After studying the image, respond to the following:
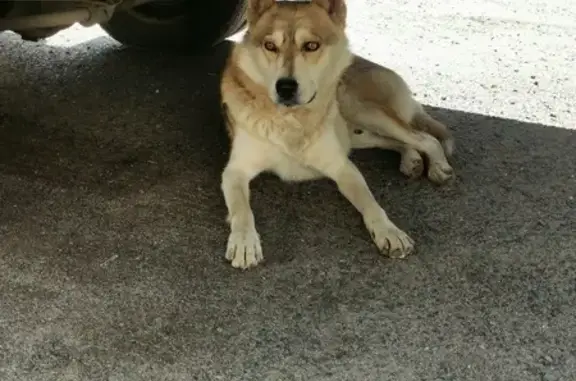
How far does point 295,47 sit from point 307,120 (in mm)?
337

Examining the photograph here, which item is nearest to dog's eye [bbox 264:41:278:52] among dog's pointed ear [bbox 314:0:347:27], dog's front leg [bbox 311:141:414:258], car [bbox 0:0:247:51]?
dog's pointed ear [bbox 314:0:347:27]

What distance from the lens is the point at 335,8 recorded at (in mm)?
3176

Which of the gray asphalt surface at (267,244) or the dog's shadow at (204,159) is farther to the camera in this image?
the dog's shadow at (204,159)

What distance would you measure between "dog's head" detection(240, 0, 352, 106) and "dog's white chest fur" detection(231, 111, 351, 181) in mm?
213

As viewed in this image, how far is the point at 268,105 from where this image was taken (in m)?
3.15

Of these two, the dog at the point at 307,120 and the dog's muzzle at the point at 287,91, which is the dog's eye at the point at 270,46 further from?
the dog's muzzle at the point at 287,91

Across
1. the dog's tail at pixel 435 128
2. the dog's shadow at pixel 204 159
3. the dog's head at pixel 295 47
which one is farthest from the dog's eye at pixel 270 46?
the dog's tail at pixel 435 128

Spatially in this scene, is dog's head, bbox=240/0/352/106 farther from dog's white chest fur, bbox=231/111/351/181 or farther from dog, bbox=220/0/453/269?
dog's white chest fur, bbox=231/111/351/181

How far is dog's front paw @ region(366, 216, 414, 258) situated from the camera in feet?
8.95

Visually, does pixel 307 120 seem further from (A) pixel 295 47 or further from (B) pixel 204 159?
(B) pixel 204 159

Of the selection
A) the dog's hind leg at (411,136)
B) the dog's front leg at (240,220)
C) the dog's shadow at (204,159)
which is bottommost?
the dog's shadow at (204,159)

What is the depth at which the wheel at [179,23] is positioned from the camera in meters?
4.28

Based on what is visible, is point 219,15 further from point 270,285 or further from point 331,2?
point 270,285

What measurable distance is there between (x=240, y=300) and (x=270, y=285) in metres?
0.13
